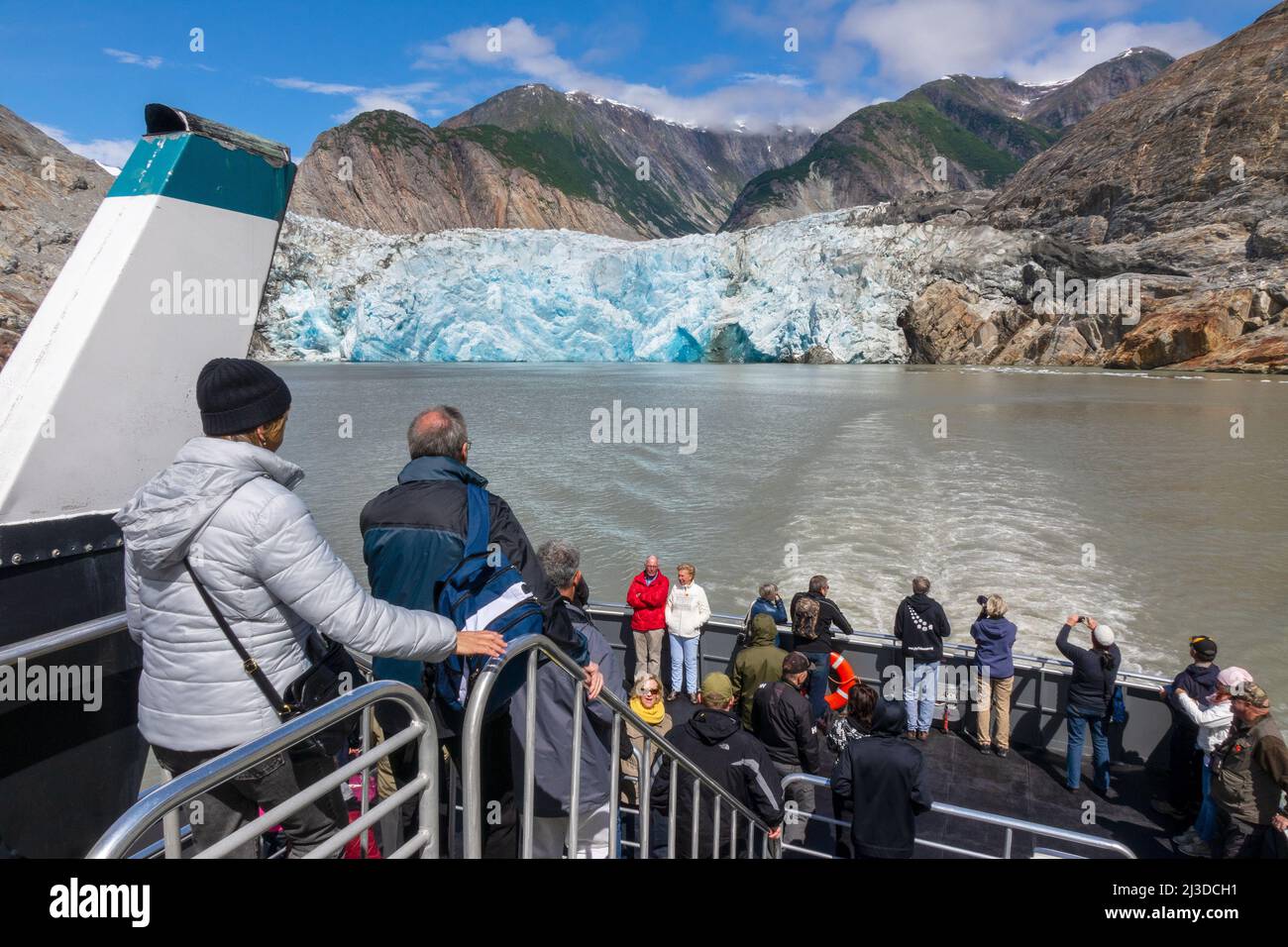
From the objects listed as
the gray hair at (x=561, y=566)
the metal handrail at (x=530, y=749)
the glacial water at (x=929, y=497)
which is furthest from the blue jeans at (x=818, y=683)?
the glacial water at (x=929, y=497)

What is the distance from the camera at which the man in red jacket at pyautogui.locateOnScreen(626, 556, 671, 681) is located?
233 inches

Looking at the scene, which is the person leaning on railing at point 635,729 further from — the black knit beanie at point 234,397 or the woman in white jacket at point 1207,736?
the woman in white jacket at point 1207,736

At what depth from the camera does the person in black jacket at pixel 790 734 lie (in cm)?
401

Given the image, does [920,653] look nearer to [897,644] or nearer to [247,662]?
[897,644]

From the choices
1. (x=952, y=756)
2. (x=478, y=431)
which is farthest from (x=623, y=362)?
(x=952, y=756)

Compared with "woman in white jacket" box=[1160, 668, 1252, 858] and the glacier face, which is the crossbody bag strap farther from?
the glacier face

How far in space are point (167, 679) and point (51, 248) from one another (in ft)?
198

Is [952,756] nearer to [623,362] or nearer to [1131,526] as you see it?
[1131,526]

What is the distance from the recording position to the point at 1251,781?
3.52 metres

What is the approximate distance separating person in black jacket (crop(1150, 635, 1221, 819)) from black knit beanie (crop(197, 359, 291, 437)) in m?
4.65

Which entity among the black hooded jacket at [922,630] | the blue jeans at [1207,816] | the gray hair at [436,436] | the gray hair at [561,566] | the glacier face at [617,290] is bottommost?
the blue jeans at [1207,816]

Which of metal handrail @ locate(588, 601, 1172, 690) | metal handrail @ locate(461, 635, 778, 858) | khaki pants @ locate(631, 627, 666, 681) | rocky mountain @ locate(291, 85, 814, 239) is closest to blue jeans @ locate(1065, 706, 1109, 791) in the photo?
metal handrail @ locate(588, 601, 1172, 690)

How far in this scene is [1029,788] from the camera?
16.0 feet

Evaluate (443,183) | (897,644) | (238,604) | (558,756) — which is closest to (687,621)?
(897,644)
